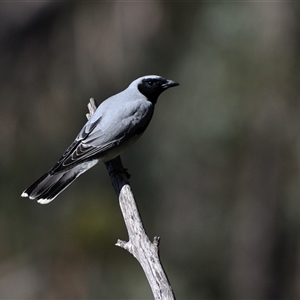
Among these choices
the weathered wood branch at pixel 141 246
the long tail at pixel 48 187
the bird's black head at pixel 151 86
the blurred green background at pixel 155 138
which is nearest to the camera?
the weathered wood branch at pixel 141 246

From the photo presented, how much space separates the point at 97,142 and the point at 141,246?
3.63 ft

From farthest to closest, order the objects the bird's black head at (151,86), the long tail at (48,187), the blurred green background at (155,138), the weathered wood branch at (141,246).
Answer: the blurred green background at (155,138), the bird's black head at (151,86), the long tail at (48,187), the weathered wood branch at (141,246)

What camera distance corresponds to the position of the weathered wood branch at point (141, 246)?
296 cm

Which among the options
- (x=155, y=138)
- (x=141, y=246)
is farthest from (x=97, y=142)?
(x=155, y=138)

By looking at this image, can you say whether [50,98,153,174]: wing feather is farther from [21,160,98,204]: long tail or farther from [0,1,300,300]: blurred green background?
[0,1,300,300]: blurred green background

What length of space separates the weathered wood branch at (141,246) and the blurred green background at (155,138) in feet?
10.1

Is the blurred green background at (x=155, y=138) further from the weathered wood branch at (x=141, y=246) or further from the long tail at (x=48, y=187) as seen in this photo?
the weathered wood branch at (x=141, y=246)

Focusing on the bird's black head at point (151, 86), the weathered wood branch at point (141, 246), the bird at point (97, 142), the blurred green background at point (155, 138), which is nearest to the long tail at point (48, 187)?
the bird at point (97, 142)

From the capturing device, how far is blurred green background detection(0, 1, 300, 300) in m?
6.79

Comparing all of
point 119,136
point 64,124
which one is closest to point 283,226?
point 64,124

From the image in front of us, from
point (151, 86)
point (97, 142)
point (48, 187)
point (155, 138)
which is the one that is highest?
point (151, 86)

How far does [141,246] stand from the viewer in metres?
3.22

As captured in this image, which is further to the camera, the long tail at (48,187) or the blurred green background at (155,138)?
the blurred green background at (155,138)

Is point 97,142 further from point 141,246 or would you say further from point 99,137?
point 141,246
